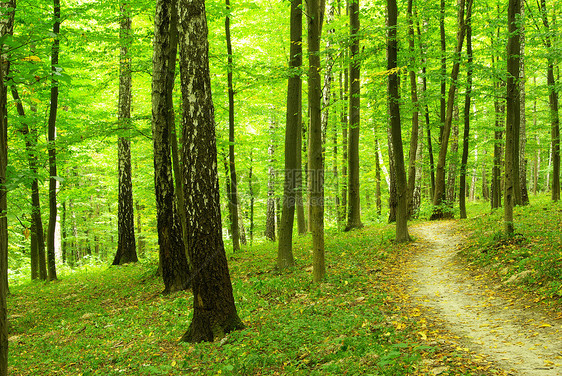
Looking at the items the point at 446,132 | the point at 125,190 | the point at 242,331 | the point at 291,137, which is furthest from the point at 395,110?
the point at 125,190

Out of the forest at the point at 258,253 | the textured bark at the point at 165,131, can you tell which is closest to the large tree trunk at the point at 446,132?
the forest at the point at 258,253

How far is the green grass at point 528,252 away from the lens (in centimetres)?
704

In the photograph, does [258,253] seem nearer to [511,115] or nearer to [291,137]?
[291,137]

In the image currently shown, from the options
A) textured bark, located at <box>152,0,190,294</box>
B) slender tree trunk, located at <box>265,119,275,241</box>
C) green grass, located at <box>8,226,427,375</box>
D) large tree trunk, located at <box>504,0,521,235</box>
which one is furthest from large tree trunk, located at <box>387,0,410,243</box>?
slender tree trunk, located at <box>265,119,275,241</box>

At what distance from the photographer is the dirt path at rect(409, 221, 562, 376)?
4.70 metres

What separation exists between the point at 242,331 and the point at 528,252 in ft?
22.7

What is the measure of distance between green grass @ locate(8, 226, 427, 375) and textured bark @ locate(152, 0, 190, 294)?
1262mm

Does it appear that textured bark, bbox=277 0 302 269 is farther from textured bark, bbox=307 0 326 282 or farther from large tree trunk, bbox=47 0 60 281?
large tree trunk, bbox=47 0 60 281

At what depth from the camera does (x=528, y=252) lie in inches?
335

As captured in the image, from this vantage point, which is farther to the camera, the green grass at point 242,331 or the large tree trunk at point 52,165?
the large tree trunk at point 52,165

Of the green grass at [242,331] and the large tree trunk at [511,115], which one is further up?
the large tree trunk at [511,115]

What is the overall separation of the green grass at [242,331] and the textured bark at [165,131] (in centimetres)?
126

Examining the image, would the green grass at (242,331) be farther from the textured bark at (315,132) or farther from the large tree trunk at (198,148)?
the textured bark at (315,132)

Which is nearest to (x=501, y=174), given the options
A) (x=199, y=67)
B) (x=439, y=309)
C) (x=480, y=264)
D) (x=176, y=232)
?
(x=480, y=264)
